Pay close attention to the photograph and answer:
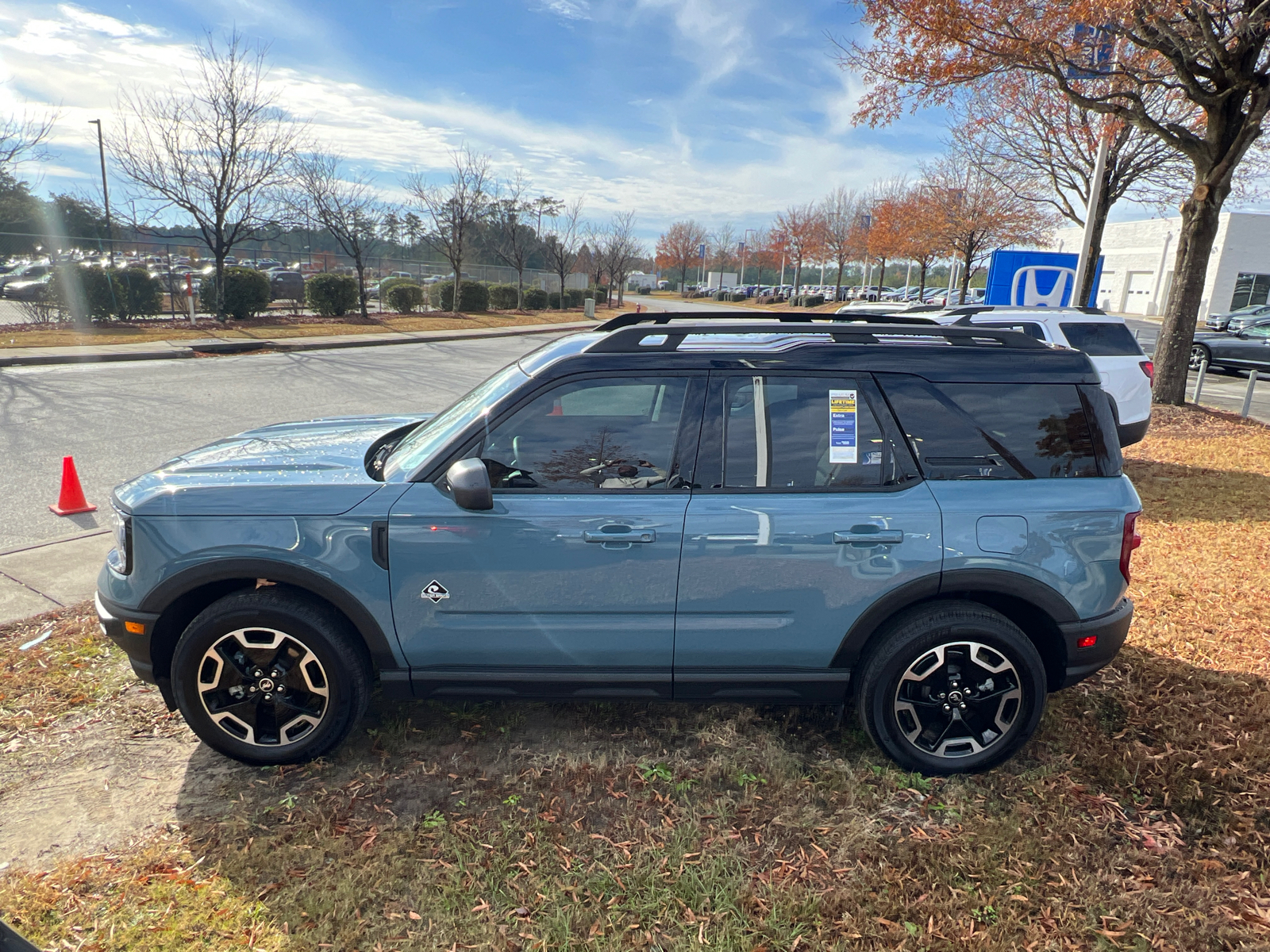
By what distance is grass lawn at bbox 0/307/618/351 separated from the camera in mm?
18844

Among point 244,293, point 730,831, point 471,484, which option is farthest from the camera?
point 244,293

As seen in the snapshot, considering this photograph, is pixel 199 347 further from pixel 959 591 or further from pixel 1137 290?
pixel 1137 290

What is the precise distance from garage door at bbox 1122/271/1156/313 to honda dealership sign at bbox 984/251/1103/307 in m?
49.4

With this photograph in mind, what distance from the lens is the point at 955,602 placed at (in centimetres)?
319

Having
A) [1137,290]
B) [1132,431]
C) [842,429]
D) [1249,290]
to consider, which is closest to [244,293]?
[1132,431]

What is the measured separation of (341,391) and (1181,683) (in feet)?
40.1

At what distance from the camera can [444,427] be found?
11.3ft

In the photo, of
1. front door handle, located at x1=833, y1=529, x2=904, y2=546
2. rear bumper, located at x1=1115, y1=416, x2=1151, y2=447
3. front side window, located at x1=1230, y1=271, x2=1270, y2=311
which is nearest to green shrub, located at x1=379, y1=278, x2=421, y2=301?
rear bumper, located at x1=1115, y1=416, x2=1151, y2=447

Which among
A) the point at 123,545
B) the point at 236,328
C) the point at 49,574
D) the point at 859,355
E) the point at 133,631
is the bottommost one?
the point at 49,574

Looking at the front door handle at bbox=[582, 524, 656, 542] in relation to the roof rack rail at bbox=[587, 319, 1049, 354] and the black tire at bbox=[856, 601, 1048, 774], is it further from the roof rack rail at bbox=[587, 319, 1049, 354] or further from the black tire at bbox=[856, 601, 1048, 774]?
the black tire at bbox=[856, 601, 1048, 774]

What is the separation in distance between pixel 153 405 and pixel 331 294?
18.4 meters

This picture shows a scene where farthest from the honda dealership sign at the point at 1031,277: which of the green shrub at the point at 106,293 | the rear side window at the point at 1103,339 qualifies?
the green shrub at the point at 106,293

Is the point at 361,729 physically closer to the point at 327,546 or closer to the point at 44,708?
the point at 327,546

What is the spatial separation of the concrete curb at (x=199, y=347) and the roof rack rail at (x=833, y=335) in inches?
652
